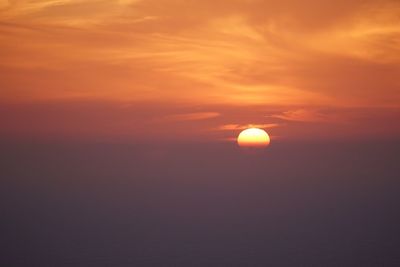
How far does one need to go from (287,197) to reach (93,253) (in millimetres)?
66482

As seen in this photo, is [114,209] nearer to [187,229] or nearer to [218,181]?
[187,229]

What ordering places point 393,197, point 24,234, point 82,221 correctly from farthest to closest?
point 393,197
point 82,221
point 24,234

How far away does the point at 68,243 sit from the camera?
238ft

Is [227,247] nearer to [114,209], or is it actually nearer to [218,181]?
[114,209]

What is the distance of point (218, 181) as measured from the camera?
486ft

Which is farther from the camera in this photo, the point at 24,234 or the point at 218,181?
the point at 218,181

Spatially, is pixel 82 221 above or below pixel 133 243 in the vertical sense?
above

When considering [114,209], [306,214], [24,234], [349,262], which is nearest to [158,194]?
[114,209]

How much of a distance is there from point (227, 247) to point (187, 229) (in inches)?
607

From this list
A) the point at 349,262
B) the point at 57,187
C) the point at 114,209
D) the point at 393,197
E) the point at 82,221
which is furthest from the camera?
the point at 57,187

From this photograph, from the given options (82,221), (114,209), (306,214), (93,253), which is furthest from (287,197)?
(93,253)

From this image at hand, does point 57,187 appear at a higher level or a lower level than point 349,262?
higher

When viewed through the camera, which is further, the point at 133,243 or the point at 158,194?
the point at 158,194

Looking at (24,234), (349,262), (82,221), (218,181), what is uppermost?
(218,181)
